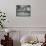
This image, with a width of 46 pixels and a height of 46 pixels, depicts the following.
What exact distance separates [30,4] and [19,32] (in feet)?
2.17

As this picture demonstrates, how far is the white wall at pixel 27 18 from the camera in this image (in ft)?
9.66

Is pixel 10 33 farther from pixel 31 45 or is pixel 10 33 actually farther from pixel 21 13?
pixel 31 45

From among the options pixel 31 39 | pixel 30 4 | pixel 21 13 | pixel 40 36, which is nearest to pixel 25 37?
Result: pixel 31 39

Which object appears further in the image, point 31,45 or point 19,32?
point 19,32

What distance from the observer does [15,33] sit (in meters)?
2.98

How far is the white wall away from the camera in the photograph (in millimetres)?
2943

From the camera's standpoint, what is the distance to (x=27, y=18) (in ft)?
9.70

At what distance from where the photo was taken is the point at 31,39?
2.76 metres

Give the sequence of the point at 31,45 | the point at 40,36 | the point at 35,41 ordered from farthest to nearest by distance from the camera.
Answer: the point at 40,36 < the point at 35,41 < the point at 31,45

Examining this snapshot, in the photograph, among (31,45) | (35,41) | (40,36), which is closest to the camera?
(31,45)

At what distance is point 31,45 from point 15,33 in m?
0.66

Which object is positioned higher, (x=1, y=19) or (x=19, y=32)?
(x=1, y=19)

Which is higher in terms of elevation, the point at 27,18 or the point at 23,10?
the point at 23,10

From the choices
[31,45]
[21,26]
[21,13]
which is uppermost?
[21,13]
